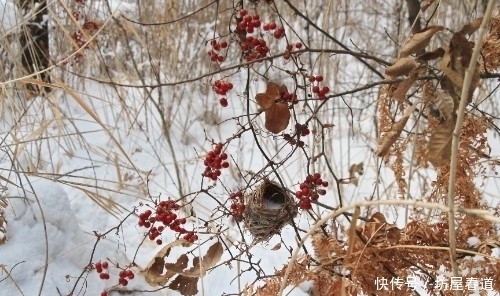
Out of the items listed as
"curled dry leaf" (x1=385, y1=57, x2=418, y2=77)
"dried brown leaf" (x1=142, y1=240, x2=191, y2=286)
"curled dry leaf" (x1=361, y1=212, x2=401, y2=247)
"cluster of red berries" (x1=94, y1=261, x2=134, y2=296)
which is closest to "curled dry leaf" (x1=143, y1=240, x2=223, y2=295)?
"dried brown leaf" (x1=142, y1=240, x2=191, y2=286)

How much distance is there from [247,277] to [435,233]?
1.62 ft

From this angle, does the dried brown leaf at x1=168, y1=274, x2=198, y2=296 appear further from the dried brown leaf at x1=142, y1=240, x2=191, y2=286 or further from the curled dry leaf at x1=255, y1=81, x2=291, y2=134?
the curled dry leaf at x1=255, y1=81, x2=291, y2=134

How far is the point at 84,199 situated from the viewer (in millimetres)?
1414

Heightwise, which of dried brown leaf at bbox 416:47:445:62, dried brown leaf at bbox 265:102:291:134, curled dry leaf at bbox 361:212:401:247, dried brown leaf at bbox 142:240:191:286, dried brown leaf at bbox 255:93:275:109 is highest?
dried brown leaf at bbox 416:47:445:62

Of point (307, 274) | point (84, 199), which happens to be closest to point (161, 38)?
point (84, 199)

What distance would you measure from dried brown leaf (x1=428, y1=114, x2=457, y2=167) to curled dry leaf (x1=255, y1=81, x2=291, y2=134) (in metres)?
0.23

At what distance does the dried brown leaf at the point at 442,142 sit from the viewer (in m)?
0.45

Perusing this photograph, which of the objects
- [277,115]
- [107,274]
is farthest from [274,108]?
[107,274]

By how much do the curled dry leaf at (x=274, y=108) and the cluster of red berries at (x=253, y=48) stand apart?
0.12 meters

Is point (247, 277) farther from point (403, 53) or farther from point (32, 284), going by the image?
point (403, 53)

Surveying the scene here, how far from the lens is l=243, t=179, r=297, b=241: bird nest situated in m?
0.77

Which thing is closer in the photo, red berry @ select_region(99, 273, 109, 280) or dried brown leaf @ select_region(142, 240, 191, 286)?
dried brown leaf @ select_region(142, 240, 191, 286)

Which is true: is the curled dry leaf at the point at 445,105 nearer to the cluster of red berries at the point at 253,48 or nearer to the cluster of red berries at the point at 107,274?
the cluster of red berries at the point at 253,48

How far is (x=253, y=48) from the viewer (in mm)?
790
